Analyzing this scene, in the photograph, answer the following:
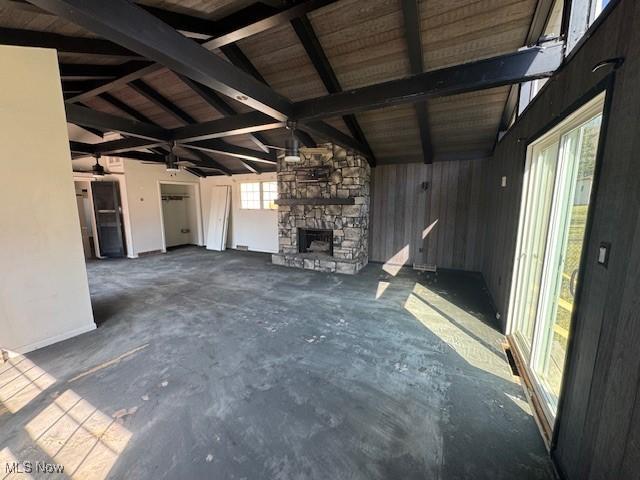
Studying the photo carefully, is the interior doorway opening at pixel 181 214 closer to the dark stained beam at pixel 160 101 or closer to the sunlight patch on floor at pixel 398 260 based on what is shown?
the dark stained beam at pixel 160 101

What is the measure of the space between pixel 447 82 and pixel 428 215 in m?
3.33

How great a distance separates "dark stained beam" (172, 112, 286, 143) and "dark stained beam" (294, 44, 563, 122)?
0.59m

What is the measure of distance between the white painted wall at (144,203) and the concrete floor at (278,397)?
3961 mm

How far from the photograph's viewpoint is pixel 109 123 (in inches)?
156

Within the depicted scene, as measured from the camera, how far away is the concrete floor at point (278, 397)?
57.9 inches

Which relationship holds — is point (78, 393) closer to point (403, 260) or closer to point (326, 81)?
point (326, 81)

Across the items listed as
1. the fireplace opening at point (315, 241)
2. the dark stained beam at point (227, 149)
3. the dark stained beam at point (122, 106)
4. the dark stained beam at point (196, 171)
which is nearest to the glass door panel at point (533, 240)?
the fireplace opening at point (315, 241)

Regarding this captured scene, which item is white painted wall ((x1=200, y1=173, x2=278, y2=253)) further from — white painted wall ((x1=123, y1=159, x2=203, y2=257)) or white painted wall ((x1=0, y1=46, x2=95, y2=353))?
white painted wall ((x1=0, y1=46, x2=95, y2=353))

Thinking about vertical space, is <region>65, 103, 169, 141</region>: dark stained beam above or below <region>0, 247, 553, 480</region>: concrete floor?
above

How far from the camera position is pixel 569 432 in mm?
1329

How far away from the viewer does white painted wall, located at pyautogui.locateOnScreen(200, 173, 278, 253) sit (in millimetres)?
7336

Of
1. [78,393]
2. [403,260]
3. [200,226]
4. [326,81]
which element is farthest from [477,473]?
[200,226]

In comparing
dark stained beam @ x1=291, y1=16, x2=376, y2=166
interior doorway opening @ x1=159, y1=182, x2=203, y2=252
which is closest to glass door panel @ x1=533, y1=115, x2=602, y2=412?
dark stained beam @ x1=291, y1=16, x2=376, y2=166

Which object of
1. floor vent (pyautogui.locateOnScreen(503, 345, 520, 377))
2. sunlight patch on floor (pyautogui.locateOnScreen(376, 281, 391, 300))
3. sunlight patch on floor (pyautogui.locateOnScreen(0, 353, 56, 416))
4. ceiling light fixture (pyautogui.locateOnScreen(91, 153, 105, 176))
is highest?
ceiling light fixture (pyautogui.locateOnScreen(91, 153, 105, 176))
